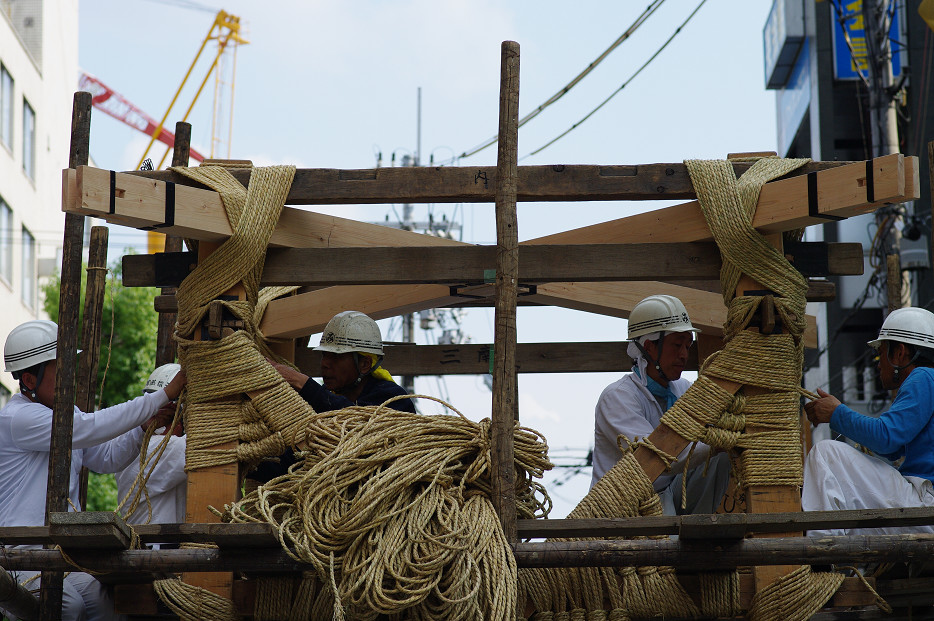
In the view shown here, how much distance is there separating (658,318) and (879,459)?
4.60ft

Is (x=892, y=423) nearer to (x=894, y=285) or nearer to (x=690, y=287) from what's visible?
(x=690, y=287)

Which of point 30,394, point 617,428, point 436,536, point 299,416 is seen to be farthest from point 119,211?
point 617,428

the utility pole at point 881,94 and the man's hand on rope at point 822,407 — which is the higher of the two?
the utility pole at point 881,94

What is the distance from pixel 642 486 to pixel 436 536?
1.18 meters

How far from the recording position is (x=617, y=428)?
20.6 feet

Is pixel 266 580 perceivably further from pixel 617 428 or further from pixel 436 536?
pixel 617 428

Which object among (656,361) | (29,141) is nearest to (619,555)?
(656,361)

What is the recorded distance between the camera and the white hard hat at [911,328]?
6.33 metres

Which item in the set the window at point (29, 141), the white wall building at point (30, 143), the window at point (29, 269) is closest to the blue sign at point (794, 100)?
the white wall building at point (30, 143)

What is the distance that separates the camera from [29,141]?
29.0m

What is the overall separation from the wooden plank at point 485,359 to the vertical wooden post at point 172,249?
1290 mm

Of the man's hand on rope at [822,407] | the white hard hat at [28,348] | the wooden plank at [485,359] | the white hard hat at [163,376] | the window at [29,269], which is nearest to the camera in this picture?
the man's hand on rope at [822,407]

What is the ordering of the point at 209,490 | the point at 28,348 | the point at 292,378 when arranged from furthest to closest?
the point at 28,348 < the point at 292,378 < the point at 209,490

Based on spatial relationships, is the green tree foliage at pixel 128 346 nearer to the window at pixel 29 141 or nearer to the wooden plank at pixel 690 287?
the window at pixel 29 141
